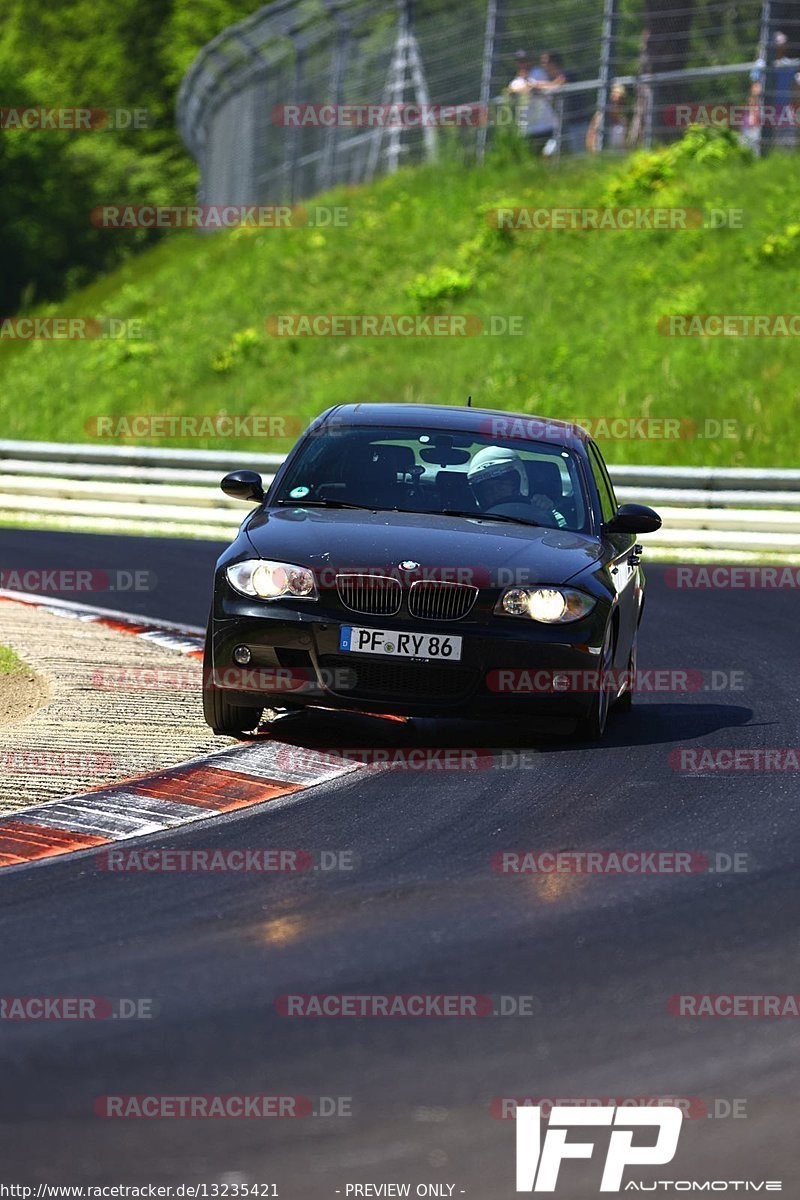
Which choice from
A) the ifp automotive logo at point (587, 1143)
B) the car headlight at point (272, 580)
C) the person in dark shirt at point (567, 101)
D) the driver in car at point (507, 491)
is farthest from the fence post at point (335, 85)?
the ifp automotive logo at point (587, 1143)

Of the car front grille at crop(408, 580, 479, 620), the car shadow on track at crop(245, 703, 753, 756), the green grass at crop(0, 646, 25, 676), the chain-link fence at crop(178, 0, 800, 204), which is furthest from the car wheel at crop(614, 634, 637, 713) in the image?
the chain-link fence at crop(178, 0, 800, 204)

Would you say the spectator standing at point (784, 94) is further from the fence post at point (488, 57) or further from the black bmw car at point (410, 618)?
the black bmw car at point (410, 618)

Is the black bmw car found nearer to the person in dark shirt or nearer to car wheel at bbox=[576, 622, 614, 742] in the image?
car wheel at bbox=[576, 622, 614, 742]

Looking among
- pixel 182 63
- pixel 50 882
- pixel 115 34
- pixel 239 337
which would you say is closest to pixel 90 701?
pixel 50 882

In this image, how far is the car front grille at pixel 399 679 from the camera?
913 cm

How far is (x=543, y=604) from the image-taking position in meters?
9.28

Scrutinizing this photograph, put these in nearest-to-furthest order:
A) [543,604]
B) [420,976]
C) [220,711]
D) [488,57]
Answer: [420,976] < [543,604] < [220,711] < [488,57]

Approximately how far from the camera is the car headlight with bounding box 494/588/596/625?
9.22 metres

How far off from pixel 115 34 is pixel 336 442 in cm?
6850

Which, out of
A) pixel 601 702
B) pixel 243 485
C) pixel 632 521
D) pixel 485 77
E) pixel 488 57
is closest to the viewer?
pixel 601 702

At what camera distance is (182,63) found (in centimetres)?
7112

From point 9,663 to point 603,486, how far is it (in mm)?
3380

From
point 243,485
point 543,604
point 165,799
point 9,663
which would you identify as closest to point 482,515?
point 543,604

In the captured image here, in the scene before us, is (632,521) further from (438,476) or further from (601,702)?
(601,702)
